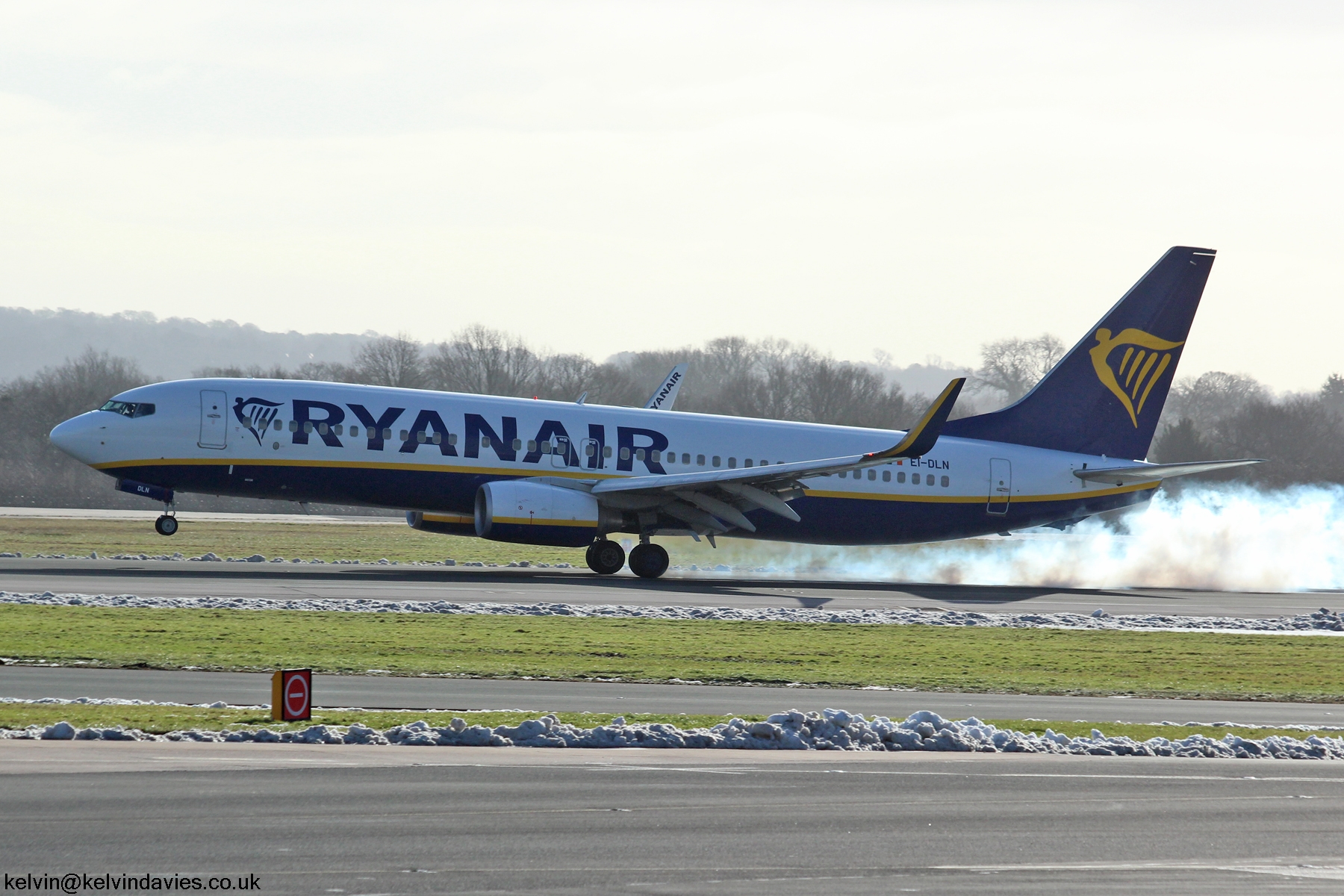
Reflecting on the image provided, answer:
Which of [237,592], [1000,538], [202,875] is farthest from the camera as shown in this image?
[1000,538]

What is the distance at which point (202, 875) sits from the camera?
8.15 meters

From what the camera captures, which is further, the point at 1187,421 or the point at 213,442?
the point at 1187,421

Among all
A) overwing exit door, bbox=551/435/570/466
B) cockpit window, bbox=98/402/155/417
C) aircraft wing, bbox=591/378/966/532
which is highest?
cockpit window, bbox=98/402/155/417

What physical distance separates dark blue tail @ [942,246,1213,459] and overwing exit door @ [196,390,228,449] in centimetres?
2052

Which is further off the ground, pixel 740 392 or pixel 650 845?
pixel 740 392

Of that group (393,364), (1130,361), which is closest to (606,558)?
(1130,361)

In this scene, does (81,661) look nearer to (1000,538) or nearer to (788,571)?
(788,571)

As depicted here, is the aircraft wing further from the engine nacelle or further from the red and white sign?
the red and white sign

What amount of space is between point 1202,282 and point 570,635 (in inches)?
1054

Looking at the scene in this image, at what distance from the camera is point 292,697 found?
14.1 m

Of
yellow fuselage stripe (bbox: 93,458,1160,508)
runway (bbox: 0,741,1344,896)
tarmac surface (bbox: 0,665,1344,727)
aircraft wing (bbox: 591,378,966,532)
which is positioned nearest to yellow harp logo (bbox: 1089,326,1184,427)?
yellow fuselage stripe (bbox: 93,458,1160,508)

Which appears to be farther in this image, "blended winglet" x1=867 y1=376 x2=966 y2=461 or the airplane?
the airplane

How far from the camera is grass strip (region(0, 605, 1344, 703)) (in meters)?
19.9

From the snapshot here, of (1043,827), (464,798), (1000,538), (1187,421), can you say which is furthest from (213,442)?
(1187,421)
